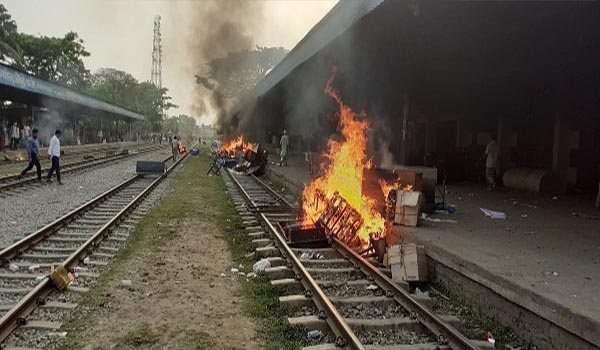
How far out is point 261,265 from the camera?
735 cm

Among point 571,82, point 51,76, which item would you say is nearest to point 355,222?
point 571,82

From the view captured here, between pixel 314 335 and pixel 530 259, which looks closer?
pixel 314 335

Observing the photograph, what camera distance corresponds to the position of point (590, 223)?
941 centimetres

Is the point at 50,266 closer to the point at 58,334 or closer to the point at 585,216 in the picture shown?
the point at 58,334

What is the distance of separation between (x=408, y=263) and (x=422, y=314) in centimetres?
159

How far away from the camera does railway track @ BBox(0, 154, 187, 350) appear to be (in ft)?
16.0

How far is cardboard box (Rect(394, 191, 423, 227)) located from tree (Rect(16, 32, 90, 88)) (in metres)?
49.5

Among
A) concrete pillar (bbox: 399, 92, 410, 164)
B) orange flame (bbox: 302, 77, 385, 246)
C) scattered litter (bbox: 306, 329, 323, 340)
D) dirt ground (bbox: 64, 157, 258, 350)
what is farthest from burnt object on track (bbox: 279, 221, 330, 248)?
concrete pillar (bbox: 399, 92, 410, 164)

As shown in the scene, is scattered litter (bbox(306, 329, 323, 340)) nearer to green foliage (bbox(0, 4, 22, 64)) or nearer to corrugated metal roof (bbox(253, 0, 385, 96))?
corrugated metal roof (bbox(253, 0, 385, 96))

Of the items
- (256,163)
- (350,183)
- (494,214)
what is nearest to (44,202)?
(350,183)

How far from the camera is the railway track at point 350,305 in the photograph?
4.81 metres

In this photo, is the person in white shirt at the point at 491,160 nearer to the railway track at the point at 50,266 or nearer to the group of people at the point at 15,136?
the railway track at the point at 50,266

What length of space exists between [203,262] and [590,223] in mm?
7208

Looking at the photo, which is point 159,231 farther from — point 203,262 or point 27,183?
point 27,183
